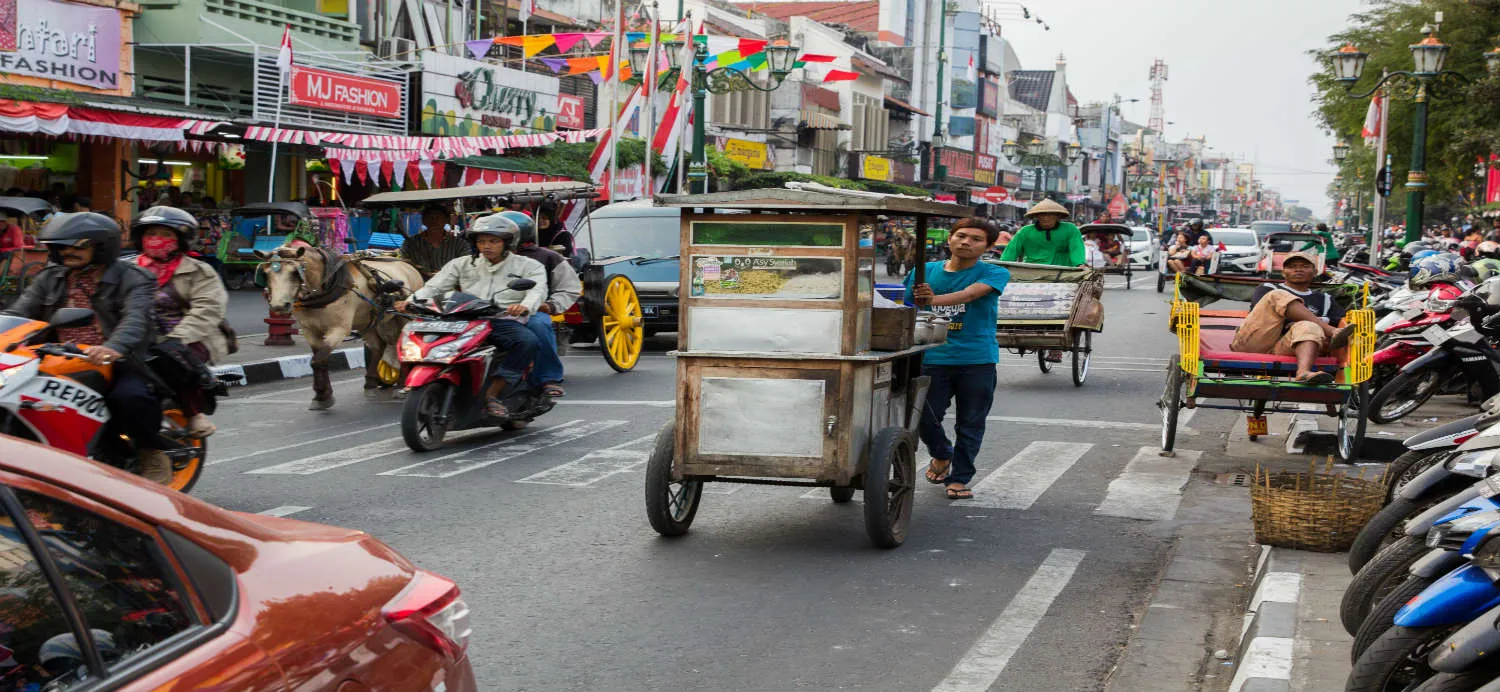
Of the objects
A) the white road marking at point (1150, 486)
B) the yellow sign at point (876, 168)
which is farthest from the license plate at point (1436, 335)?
the yellow sign at point (876, 168)

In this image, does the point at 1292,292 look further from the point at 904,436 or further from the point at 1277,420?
the point at 904,436

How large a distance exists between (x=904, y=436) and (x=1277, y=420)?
20.4 feet

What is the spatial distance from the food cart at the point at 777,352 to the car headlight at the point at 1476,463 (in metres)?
2.51

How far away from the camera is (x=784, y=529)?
7797 millimetres

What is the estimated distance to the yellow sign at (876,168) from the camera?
65.1m

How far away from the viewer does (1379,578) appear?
17.0 feet

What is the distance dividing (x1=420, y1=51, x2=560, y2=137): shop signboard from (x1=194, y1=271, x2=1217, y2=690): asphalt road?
20577 mm

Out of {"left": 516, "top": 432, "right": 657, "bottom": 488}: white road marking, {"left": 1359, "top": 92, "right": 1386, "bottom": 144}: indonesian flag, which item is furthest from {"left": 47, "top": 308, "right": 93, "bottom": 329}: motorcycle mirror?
{"left": 1359, "top": 92, "right": 1386, "bottom": 144}: indonesian flag

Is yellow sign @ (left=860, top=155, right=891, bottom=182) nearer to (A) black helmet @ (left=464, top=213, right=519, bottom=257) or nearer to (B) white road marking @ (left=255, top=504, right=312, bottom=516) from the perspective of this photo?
(A) black helmet @ (left=464, top=213, right=519, bottom=257)

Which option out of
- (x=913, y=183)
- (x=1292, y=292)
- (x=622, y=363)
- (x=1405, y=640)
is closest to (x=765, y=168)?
(x=913, y=183)

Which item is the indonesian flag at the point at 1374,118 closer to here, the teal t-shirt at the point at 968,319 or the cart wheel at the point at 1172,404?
the cart wheel at the point at 1172,404

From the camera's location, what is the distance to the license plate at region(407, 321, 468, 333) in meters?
10.1

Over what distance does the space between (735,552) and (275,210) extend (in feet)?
61.3

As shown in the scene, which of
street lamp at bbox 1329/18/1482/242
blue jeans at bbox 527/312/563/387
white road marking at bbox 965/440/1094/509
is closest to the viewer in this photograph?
white road marking at bbox 965/440/1094/509
